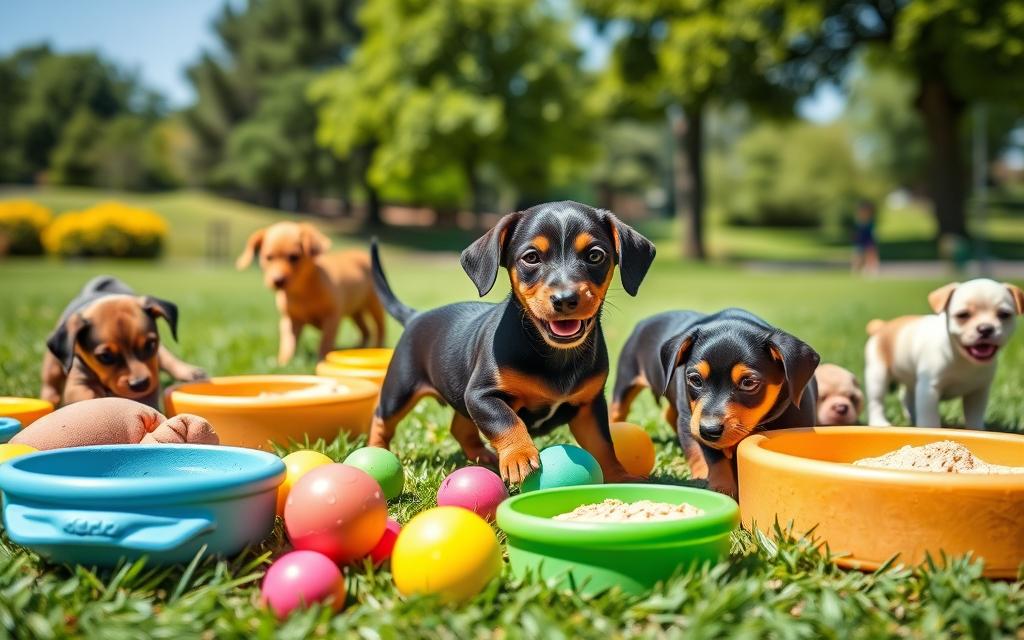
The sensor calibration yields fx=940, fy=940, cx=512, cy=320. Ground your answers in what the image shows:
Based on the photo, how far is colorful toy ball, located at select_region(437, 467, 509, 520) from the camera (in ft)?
12.4

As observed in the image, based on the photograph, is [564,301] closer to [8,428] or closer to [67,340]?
[8,428]

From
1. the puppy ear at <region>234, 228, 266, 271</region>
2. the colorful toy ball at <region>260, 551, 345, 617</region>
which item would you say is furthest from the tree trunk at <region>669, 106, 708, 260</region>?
the colorful toy ball at <region>260, 551, 345, 617</region>

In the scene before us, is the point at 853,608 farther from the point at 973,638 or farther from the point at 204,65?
the point at 204,65

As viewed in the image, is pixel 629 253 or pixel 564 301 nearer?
pixel 564 301

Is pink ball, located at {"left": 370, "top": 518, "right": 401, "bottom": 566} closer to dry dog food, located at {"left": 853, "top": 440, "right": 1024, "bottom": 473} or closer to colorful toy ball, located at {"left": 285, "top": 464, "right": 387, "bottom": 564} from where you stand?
colorful toy ball, located at {"left": 285, "top": 464, "right": 387, "bottom": 564}

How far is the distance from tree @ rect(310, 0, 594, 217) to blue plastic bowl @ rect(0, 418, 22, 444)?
33.7 meters

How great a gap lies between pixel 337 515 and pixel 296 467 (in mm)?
785

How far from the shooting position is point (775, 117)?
30.3 meters

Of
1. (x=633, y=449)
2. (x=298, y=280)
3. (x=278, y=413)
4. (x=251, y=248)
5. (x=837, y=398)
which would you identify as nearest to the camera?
(x=633, y=449)

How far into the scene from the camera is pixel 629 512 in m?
3.35

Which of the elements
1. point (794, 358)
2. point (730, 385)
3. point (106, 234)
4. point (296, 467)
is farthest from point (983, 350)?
point (106, 234)

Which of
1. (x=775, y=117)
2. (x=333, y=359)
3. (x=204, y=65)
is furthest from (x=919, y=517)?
(x=204, y=65)

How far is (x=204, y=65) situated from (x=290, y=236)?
181 ft

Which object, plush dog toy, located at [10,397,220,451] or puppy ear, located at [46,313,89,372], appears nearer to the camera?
plush dog toy, located at [10,397,220,451]
